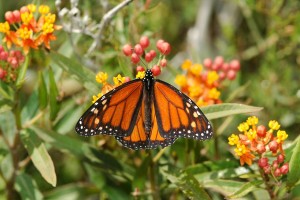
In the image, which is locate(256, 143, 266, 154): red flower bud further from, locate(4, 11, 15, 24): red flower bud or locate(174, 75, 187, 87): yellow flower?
locate(4, 11, 15, 24): red flower bud

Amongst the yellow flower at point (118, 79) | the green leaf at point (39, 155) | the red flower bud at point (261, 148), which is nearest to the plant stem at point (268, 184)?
the red flower bud at point (261, 148)

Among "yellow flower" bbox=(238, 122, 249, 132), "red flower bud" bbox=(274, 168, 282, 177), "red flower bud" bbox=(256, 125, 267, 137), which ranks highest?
"yellow flower" bbox=(238, 122, 249, 132)

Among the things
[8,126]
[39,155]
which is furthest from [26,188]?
[39,155]

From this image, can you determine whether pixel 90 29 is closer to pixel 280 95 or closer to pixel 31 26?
pixel 31 26

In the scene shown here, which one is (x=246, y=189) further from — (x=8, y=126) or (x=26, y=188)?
(x=8, y=126)

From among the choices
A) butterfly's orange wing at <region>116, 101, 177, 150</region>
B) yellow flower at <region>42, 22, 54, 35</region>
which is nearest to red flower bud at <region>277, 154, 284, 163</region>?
butterfly's orange wing at <region>116, 101, 177, 150</region>

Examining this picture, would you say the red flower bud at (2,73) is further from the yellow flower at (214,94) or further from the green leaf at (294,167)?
the green leaf at (294,167)

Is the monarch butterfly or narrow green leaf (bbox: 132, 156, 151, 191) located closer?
the monarch butterfly
